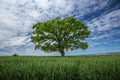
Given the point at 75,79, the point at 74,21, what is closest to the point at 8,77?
the point at 75,79

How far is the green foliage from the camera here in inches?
1144

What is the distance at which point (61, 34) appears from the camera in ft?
102

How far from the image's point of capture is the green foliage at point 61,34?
29062 mm

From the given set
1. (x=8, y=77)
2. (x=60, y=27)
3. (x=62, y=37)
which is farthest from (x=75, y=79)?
(x=62, y=37)

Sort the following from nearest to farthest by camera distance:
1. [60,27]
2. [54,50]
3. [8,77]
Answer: [8,77], [60,27], [54,50]

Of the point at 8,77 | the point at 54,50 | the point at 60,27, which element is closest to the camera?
the point at 8,77

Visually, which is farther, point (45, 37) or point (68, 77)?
point (45, 37)

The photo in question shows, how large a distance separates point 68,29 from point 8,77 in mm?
27178

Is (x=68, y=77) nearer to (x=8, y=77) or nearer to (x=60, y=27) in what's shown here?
(x=8, y=77)

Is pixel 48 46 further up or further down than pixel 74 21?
further down

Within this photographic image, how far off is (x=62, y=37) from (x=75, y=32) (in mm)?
3874

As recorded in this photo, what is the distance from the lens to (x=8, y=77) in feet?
8.36

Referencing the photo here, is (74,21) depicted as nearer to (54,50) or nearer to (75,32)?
(75,32)

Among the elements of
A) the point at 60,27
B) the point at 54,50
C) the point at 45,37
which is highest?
the point at 60,27
